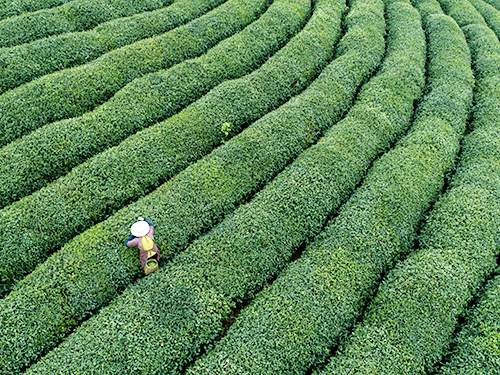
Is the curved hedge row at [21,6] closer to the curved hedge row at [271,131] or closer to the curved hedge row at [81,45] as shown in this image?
the curved hedge row at [81,45]

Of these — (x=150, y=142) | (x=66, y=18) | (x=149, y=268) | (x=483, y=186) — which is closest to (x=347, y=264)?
(x=149, y=268)

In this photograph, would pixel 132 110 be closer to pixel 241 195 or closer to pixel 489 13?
pixel 241 195

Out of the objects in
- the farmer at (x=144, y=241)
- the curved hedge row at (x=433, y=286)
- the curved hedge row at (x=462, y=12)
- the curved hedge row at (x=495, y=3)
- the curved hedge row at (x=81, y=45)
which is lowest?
the curved hedge row at (x=433, y=286)

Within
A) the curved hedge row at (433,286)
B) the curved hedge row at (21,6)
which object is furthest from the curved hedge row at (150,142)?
the curved hedge row at (21,6)

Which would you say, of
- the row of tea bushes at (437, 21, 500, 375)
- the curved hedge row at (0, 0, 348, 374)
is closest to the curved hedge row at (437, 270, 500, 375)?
the row of tea bushes at (437, 21, 500, 375)

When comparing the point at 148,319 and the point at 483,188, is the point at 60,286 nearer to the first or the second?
the point at 148,319

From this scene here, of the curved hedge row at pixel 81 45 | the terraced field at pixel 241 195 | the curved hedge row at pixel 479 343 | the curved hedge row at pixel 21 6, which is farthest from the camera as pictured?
the curved hedge row at pixel 21 6

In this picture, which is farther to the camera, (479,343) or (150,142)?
(150,142)
